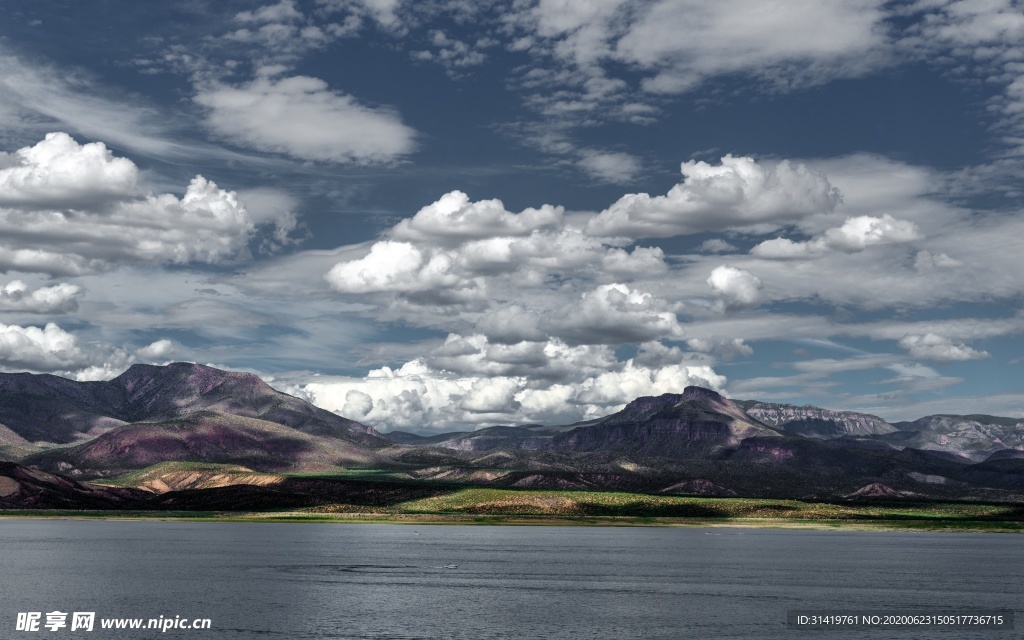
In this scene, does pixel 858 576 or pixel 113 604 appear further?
pixel 858 576

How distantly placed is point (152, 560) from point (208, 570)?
31.0 m

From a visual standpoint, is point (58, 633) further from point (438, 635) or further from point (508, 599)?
point (508, 599)

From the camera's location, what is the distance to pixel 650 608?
124438mm

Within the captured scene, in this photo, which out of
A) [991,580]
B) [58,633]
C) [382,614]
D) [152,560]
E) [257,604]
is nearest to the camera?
[58,633]

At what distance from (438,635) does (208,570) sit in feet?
285

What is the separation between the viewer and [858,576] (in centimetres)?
17875

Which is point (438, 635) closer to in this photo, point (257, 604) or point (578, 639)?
point (578, 639)

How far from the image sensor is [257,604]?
406ft

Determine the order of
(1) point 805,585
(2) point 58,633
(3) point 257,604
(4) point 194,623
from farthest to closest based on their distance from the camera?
(1) point 805,585 → (3) point 257,604 → (4) point 194,623 → (2) point 58,633

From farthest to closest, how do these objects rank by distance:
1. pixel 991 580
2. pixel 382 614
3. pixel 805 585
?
pixel 991 580 → pixel 805 585 → pixel 382 614

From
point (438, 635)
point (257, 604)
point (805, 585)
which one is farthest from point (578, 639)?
point (805, 585)

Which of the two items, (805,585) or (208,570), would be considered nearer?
(805,585)

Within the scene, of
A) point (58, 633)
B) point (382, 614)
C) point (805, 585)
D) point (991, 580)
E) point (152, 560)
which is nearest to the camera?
point (58, 633)

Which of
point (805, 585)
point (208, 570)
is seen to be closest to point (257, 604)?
point (208, 570)
